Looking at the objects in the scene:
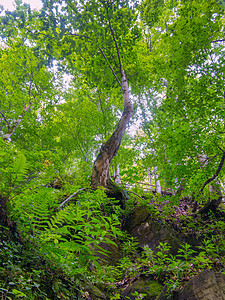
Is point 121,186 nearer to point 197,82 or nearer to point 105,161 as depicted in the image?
point 105,161

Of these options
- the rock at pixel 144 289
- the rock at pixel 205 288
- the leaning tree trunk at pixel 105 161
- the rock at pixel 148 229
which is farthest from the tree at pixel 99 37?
the rock at pixel 205 288

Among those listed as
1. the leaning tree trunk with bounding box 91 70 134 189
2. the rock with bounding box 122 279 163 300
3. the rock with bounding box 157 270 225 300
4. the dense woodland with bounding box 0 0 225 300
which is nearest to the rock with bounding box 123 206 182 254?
the dense woodland with bounding box 0 0 225 300

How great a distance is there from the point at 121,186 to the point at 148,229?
168 centimetres

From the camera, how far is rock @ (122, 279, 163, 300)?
9.14 ft

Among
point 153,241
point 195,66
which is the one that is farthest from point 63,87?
point 153,241

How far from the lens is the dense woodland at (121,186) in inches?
69.2

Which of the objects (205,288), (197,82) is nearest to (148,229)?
→ (205,288)

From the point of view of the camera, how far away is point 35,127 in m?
12.8

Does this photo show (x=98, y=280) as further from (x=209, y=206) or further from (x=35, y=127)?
(x=35, y=127)

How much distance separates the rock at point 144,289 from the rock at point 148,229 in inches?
Answer: 50.8

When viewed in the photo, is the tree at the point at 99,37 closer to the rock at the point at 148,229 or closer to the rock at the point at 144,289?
the rock at the point at 148,229

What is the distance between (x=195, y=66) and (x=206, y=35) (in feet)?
2.23

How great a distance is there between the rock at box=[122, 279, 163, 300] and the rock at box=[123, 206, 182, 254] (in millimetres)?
1291

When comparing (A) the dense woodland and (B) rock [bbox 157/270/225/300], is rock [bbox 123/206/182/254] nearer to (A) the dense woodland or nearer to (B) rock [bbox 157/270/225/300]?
(A) the dense woodland
